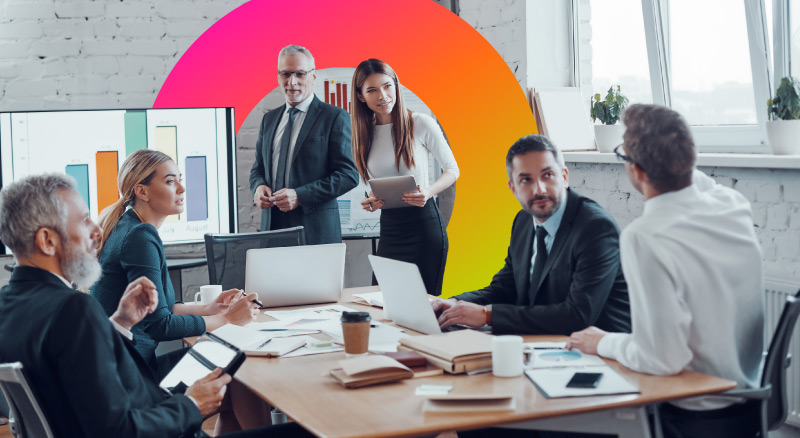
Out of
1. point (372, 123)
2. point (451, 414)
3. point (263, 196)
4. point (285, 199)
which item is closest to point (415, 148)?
point (372, 123)

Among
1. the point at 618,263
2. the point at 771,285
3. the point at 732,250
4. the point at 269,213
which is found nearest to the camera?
the point at 732,250

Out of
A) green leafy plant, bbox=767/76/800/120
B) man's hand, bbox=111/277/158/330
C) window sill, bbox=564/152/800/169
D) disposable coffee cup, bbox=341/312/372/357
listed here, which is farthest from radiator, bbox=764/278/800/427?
man's hand, bbox=111/277/158/330

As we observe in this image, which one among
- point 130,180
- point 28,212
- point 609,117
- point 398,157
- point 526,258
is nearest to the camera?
point 28,212

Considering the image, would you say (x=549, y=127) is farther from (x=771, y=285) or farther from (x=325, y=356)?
(x=325, y=356)

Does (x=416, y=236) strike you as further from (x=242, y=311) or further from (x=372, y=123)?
(x=242, y=311)

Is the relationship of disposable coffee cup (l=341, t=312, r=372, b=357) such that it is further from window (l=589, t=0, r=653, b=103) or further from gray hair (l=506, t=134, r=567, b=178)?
window (l=589, t=0, r=653, b=103)

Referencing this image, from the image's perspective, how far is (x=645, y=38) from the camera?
4.05 m

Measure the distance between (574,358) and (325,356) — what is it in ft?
2.12

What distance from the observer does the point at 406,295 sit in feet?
7.65

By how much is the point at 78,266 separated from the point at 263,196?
205 cm

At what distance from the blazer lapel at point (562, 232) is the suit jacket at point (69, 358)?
1218mm

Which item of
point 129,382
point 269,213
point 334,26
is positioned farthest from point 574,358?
point 334,26

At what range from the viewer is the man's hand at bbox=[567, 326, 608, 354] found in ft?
6.47

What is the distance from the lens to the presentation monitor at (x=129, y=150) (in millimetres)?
4125
